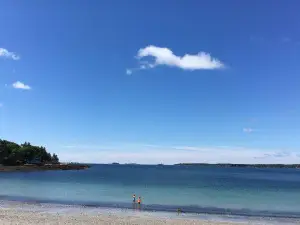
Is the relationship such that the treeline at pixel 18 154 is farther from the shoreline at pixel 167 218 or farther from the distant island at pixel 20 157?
the shoreline at pixel 167 218

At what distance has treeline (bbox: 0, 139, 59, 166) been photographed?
144288mm

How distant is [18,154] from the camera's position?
15262cm

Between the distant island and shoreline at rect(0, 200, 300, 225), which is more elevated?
the distant island

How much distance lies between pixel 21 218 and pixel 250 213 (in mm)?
21247

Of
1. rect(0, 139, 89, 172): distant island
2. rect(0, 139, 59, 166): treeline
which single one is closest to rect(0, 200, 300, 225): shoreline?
rect(0, 139, 89, 172): distant island

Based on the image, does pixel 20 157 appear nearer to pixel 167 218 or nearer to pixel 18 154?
pixel 18 154

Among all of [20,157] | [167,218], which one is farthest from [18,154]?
[167,218]

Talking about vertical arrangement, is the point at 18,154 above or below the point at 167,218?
above

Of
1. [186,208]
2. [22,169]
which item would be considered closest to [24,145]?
[22,169]

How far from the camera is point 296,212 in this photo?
122 ft

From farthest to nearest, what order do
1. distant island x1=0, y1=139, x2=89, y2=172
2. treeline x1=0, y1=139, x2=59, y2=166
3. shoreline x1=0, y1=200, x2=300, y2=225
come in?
1. treeline x1=0, y1=139, x2=59, y2=166
2. distant island x1=0, y1=139, x2=89, y2=172
3. shoreline x1=0, y1=200, x2=300, y2=225

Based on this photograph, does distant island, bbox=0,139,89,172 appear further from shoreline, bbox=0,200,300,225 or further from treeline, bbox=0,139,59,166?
shoreline, bbox=0,200,300,225

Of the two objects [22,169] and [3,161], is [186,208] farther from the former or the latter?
[3,161]

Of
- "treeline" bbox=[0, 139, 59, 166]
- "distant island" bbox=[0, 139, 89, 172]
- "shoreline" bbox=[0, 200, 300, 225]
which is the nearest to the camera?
"shoreline" bbox=[0, 200, 300, 225]
